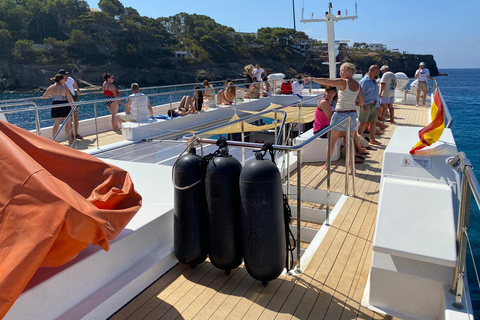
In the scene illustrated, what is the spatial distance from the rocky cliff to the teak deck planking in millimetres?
59417

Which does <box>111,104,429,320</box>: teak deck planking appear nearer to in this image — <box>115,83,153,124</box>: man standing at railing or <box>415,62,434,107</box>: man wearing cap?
<box>115,83,153,124</box>: man standing at railing

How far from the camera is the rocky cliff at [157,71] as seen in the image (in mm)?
64250

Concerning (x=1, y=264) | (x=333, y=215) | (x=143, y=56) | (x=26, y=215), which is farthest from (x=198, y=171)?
(x=143, y=56)

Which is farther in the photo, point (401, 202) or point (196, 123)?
point (196, 123)

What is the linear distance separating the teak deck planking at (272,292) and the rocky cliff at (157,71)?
5942 centimetres

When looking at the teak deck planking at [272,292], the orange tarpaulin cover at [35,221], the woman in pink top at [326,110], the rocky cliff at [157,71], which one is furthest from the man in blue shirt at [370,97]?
the rocky cliff at [157,71]

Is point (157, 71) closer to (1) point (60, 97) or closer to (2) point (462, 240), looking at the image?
(1) point (60, 97)

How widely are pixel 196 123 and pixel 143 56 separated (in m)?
76.7

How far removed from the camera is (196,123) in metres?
10.4

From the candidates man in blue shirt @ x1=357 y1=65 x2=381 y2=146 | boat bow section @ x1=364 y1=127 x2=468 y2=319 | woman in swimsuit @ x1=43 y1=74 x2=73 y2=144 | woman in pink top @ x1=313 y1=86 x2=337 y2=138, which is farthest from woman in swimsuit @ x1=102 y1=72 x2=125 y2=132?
boat bow section @ x1=364 y1=127 x2=468 y2=319

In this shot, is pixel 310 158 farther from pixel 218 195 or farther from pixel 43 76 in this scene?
pixel 43 76

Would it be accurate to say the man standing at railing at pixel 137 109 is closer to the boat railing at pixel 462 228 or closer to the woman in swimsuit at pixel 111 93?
the woman in swimsuit at pixel 111 93

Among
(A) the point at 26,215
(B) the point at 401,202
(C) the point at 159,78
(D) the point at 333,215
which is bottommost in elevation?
(D) the point at 333,215

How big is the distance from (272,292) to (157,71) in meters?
81.7
